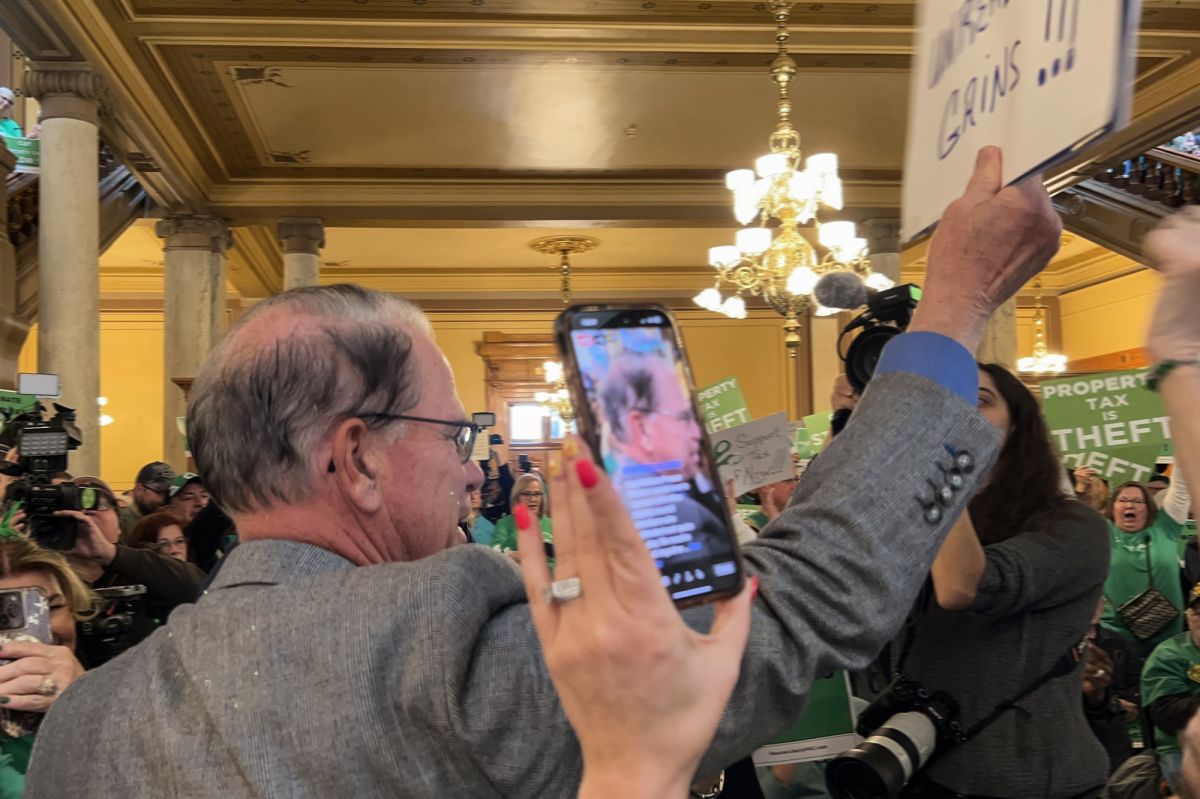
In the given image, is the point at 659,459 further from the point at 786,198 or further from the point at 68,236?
the point at 68,236

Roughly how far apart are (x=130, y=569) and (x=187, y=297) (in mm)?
7453

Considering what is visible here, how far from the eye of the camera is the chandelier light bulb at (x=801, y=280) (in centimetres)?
663

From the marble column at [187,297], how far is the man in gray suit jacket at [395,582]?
9382 millimetres

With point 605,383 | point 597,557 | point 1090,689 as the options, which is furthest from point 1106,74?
point 1090,689

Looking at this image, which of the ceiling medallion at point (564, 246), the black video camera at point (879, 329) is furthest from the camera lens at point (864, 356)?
the ceiling medallion at point (564, 246)

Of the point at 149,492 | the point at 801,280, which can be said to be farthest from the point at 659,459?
the point at 801,280

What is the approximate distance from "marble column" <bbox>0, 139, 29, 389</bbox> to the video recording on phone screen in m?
8.70

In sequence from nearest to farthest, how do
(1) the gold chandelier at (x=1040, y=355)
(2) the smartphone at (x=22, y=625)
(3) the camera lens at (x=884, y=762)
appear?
(2) the smartphone at (x=22, y=625) → (3) the camera lens at (x=884, y=762) → (1) the gold chandelier at (x=1040, y=355)

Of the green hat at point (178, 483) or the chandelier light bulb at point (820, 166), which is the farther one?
the chandelier light bulb at point (820, 166)

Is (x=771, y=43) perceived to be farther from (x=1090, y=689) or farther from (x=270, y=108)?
(x=1090, y=689)

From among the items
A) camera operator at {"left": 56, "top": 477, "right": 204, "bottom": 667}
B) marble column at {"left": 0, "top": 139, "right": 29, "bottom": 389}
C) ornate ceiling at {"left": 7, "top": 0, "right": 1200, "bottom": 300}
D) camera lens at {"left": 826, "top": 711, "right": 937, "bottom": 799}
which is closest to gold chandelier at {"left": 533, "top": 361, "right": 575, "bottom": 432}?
ornate ceiling at {"left": 7, "top": 0, "right": 1200, "bottom": 300}

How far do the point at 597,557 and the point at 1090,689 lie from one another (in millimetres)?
3119

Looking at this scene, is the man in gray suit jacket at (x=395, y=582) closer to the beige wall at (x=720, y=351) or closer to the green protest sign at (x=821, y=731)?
the green protest sign at (x=821, y=731)

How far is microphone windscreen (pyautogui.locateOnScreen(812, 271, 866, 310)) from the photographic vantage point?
1810 millimetres
